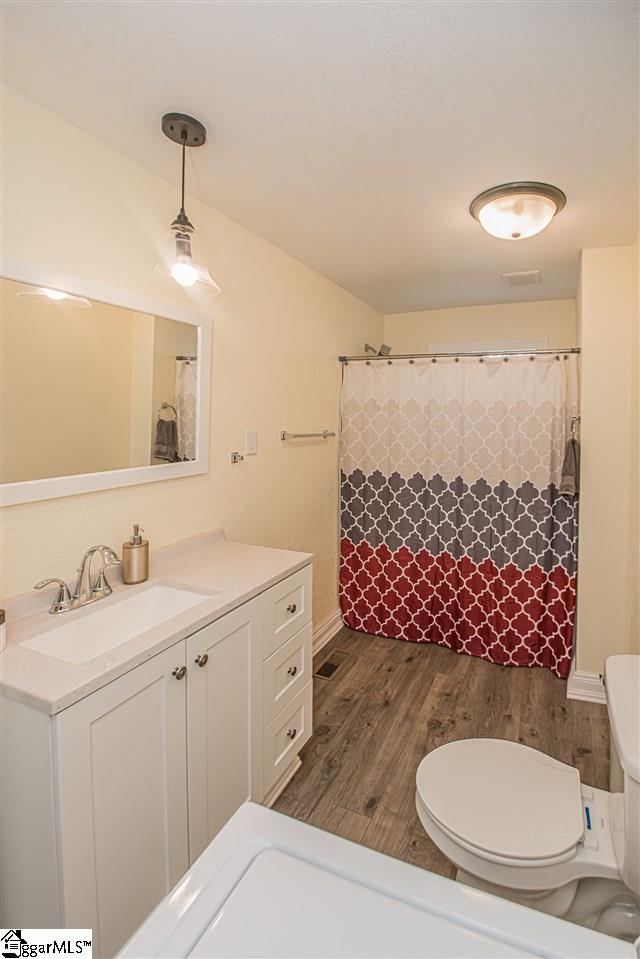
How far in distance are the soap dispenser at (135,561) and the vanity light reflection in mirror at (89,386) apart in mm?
270

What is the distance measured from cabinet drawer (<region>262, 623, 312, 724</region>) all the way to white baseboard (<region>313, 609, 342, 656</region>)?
1069mm

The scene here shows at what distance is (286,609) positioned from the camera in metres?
1.93

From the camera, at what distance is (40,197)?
4.89 ft

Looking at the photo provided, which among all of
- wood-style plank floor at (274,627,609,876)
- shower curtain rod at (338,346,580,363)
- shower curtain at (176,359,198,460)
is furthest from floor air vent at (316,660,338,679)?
shower curtain rod at (338,346,580,363)

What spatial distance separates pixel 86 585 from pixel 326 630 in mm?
1988

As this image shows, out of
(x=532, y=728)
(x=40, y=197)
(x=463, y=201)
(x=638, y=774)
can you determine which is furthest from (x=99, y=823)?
(x=463, y=201)

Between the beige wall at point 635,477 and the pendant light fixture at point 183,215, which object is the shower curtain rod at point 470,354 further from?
the pendant light fixture at point 183,215

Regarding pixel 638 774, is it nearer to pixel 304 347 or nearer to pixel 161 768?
pixel 161 768

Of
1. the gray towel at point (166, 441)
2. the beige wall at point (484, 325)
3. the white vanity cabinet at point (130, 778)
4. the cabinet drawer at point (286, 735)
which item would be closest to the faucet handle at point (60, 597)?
the white vanity cabinet at point (130, 778)

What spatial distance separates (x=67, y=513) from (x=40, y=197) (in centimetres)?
92

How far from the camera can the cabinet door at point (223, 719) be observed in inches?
57.5

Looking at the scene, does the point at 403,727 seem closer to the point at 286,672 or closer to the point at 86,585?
the point at 286,672

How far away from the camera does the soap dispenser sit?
5.70 feet

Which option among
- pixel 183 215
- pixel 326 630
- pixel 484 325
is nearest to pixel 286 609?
pixel 183 215
